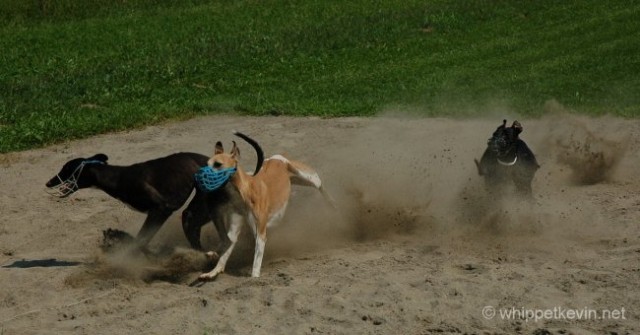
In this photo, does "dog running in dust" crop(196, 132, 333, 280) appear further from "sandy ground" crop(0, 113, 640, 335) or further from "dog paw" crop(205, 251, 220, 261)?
"sandy ground" crop(0, 113, 640, 335)

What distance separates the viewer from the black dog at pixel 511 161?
12117 millimetres

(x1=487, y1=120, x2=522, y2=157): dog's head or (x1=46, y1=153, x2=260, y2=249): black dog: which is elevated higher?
(x1=487, y1=120, x2=522, y2=157): dog's head

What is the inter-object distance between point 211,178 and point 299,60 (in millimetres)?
13124

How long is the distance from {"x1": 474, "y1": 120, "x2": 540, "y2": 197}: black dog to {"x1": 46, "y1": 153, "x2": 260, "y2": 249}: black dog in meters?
3.61

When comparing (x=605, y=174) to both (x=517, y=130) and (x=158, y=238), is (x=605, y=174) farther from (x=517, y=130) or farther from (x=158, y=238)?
(x=158, y=238)

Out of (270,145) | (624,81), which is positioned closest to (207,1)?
(624,81)

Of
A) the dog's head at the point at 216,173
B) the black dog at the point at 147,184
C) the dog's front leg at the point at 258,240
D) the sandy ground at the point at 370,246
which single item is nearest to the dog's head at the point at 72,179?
the black dog at the point at 147,184

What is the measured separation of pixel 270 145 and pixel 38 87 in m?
6.61

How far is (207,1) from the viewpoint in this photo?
30281 millimetres

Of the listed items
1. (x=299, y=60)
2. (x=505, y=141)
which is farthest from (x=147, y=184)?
(x=299, y=60)

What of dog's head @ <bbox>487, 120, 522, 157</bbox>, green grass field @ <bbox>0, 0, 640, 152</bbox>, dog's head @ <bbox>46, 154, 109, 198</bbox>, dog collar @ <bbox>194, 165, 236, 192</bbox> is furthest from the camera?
green grass field @ <bbox>0, 0, 640, 152</bbox>

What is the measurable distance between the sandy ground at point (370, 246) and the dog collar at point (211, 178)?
95 cm

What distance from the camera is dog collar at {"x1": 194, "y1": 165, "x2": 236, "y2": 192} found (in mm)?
9891

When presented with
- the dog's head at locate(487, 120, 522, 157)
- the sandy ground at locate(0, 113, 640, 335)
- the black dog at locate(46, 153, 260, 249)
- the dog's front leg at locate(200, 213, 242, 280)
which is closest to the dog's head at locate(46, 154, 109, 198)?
the black dog at locate(46, 153, 260, 249)
